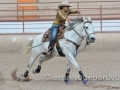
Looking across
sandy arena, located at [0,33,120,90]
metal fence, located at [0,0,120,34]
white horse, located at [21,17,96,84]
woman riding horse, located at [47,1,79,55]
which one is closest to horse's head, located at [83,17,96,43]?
white horse, located at [21,17,96,84]

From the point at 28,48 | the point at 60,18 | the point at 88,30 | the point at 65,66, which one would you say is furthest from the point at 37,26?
the point at 88,30

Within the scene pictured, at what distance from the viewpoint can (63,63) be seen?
13.2 meters

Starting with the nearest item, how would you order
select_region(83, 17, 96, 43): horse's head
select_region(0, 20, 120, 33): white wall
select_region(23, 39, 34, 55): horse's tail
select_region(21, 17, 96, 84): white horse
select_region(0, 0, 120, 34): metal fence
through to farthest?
select_region(83, 17, 96, 43): horse's head < select_region(21, 17, 96, 84): white horse < select_region(23, 39, 34, 55): horse's tail < select_region(0, 20, 120, 33): white wall < select_region(0, 0, 120, 34): metal fence

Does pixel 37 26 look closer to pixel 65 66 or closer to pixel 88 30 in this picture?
pixel 65 66

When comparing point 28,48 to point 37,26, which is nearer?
point 28,48

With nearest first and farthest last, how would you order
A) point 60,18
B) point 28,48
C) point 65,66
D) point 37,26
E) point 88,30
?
point 88,30 < point 60,18 < point 28,48 < point 65,66 < point 37,26

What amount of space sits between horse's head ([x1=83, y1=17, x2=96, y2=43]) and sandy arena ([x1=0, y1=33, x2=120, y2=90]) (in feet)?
3.19

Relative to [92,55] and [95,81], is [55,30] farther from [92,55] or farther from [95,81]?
[92,55]

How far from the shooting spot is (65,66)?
12.4 meters

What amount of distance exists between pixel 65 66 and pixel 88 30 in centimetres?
358

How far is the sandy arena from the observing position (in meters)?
8.91

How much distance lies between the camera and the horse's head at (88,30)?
29.1 feet

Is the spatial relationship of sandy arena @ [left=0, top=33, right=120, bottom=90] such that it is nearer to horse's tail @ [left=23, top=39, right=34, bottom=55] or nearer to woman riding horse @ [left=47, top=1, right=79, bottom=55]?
horse's tail @ [left=23, top=39, right=34, bottom=55]

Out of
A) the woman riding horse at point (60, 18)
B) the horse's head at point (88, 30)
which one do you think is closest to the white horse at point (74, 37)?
the horse's head at point (88, 30)
